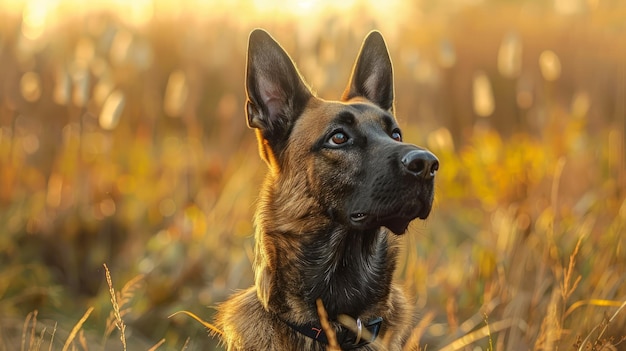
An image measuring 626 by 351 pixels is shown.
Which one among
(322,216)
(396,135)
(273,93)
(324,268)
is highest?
(273,93)

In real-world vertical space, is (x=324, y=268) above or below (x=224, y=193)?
above

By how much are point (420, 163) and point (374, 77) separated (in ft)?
3.42

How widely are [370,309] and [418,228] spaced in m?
0.61

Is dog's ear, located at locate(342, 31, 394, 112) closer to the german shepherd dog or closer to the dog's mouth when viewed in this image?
the german shepherd dog

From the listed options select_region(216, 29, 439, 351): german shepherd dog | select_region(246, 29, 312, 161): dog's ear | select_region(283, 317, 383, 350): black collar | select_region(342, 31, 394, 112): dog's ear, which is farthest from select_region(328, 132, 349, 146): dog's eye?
select_region(283, 317, 383, 350): black collar

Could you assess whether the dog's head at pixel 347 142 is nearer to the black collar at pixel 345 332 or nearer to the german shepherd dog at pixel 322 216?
the german shepherd dog at pixel 322 216

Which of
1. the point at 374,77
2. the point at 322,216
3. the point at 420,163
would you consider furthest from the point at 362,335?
the point at 374,77

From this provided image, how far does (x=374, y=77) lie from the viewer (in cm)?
375

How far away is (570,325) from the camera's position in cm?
389

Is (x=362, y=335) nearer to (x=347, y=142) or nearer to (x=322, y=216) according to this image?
(x=322, y=216)

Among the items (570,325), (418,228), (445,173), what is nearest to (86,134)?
(445,173)

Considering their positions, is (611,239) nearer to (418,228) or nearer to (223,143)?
(418,228)

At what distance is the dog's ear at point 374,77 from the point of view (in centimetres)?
368

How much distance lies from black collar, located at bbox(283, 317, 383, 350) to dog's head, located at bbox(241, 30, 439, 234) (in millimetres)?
409
